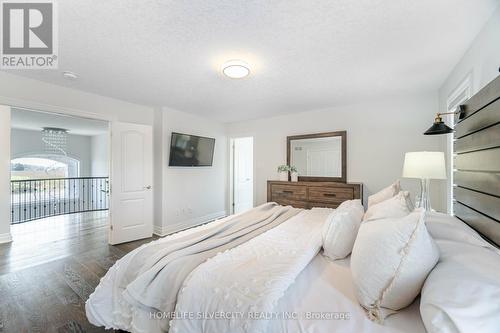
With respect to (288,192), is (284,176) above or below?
above

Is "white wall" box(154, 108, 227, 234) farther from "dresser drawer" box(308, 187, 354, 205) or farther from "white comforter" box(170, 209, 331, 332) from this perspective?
"white comforter" box(170, 209, 331, 332)

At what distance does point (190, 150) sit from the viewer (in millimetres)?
4340

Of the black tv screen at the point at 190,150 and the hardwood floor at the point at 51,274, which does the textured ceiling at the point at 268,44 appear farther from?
the hardwood floor at the point at 51,274

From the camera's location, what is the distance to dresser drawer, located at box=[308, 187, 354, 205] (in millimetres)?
3453

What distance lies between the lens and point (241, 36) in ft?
5.90

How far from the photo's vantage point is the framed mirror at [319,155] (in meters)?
3.83

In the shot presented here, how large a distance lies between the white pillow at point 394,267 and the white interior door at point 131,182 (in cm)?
363

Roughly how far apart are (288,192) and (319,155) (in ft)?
3.03

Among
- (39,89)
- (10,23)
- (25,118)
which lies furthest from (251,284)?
(25,118)

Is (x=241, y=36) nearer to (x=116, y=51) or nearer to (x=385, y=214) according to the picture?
(x=116, y=51)

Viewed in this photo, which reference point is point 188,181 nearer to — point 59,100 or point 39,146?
point 59,100

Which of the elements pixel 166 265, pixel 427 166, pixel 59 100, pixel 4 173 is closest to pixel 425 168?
pixel 427 166

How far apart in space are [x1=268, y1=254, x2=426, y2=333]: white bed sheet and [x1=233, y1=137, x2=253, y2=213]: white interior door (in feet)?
14.2

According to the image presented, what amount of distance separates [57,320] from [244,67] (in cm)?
281
